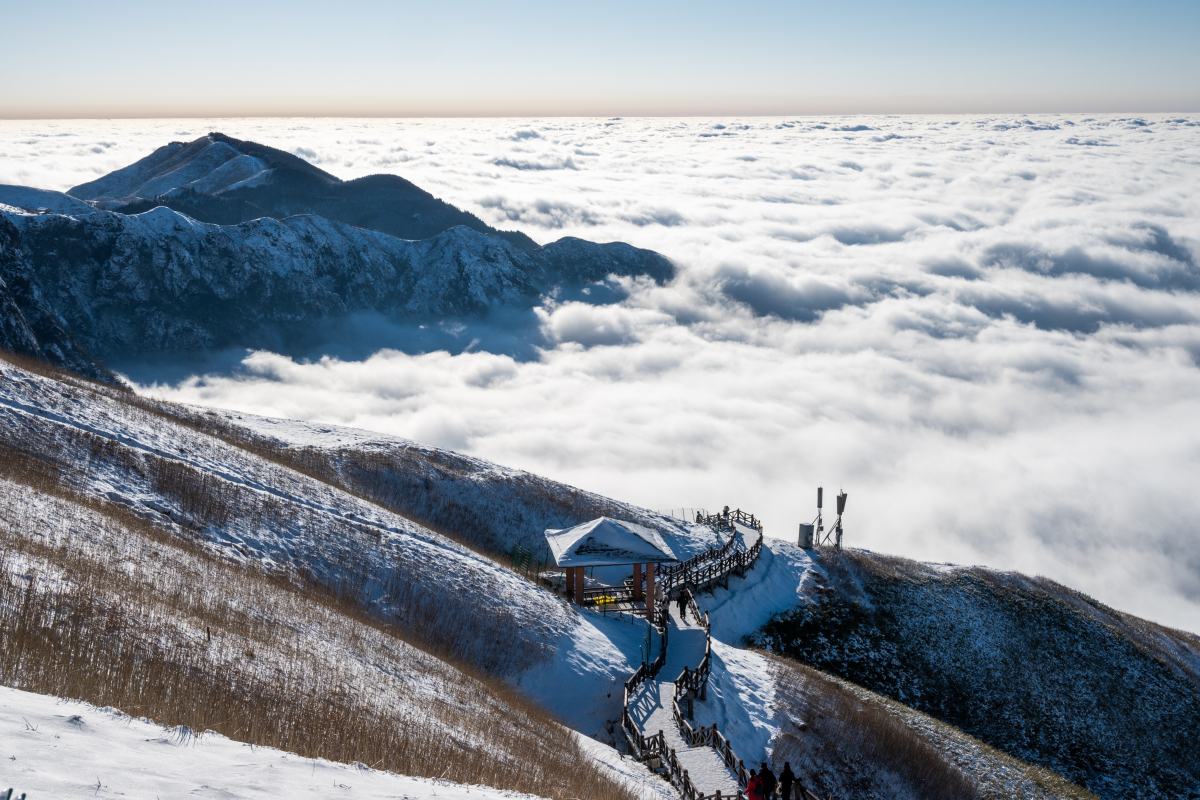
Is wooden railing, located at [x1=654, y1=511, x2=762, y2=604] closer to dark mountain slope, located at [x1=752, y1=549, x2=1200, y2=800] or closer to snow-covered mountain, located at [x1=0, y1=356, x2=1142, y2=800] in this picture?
snow-covered mountain, located at [x1=0, y1=356, x2=1142, y2=800]

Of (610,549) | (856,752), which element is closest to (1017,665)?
(856,752)

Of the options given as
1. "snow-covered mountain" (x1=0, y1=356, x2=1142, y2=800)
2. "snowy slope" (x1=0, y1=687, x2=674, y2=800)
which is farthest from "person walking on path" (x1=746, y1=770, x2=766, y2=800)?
"snowy slope" (x1=0, y1=687, x2=674, y2=800)

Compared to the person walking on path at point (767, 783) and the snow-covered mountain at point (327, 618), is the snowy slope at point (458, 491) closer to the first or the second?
the snow-covered mountain at point (327, 618)

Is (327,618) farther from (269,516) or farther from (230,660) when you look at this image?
(269,516)

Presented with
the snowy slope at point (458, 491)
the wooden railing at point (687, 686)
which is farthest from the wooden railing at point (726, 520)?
the wooden railing at point (687, 686)

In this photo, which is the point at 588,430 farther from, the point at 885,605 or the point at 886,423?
the point at 885,605
